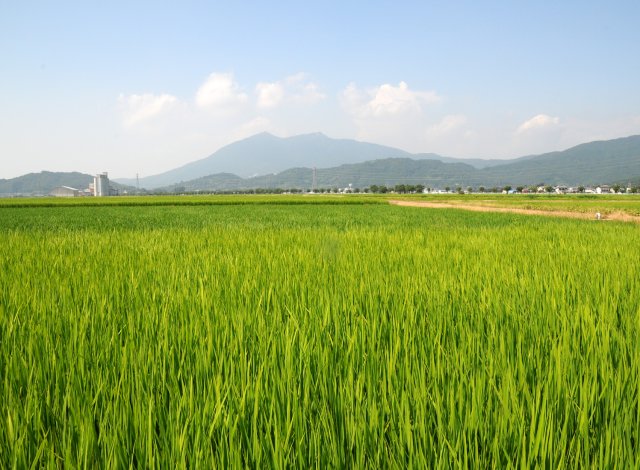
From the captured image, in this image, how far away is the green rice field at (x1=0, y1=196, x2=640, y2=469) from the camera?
1.14 metres

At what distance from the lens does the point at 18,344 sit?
219 cm

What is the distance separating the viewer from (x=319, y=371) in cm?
160

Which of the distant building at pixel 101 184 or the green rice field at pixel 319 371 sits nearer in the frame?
the green rice field at pixel 319 371

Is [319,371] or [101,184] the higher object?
[101,184]

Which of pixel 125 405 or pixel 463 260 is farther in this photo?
pixel 463 260

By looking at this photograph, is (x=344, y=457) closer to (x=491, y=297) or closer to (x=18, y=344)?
(x=18, y=344)

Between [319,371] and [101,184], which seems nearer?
[319,371]

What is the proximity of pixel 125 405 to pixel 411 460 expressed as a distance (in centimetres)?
97

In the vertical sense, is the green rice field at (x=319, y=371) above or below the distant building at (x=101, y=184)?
below

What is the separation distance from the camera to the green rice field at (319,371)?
1141 millimetres

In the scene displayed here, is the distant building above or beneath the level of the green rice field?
above

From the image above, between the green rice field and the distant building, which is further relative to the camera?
the distant building

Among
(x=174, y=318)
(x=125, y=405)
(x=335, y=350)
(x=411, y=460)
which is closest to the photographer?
(x=411, y=460)

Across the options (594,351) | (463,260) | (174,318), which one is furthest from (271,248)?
(594,351)
